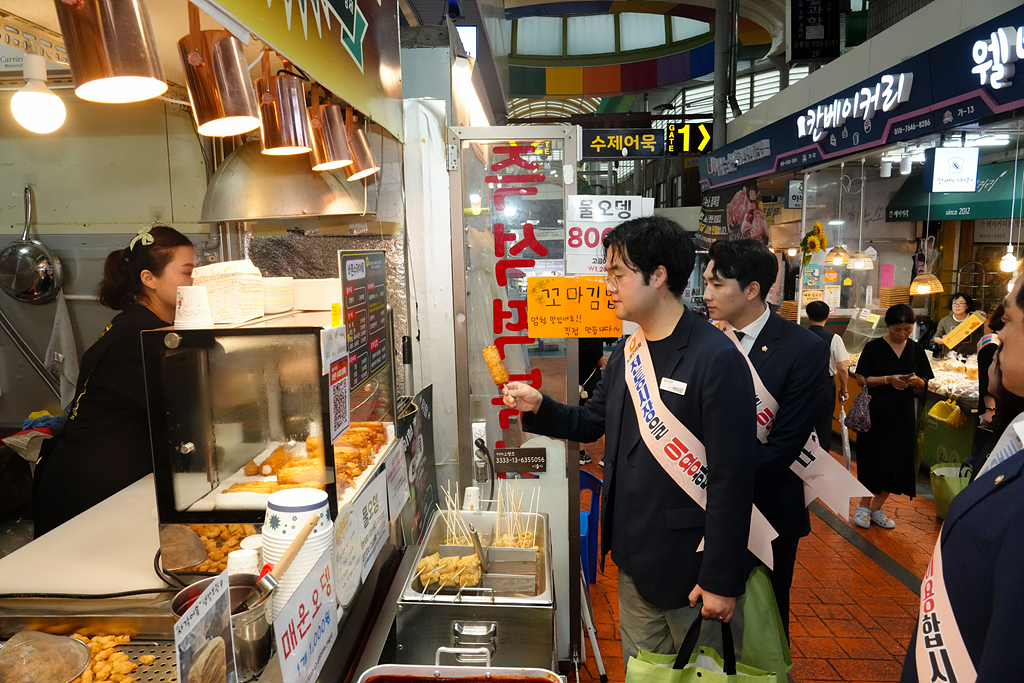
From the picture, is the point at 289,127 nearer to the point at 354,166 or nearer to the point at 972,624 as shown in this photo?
the point at 354,166

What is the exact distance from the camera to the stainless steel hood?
2703 mm

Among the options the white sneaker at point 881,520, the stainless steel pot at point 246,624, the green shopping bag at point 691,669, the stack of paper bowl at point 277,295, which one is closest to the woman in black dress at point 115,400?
the stack of paper bowl at point 277,295

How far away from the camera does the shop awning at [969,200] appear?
939 centimetres

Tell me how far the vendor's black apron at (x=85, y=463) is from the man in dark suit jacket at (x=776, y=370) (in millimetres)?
2712

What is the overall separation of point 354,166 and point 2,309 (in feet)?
11.6

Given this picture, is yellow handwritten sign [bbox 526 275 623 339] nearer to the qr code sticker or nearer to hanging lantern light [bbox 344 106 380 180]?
hanging lantern light [bbox 344 106 380 180]

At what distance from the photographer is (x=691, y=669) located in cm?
190

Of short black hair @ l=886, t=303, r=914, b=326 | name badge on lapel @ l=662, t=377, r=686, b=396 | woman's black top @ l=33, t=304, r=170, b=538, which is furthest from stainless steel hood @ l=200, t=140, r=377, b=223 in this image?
short black hair @ l=886, t=303, r=914, b=326

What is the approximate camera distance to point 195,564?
1.66m

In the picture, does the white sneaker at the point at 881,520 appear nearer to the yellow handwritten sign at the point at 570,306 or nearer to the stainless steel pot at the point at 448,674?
the yellow handwritten sign at the point at 570,306

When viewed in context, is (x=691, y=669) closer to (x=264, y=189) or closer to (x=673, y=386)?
(x=673, y=386)

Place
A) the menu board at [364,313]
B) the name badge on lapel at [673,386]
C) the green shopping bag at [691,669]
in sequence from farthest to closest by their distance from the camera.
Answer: the name badge on lapel at [673,386], the menu board at [364,313], the green shopping bag at [691,669]

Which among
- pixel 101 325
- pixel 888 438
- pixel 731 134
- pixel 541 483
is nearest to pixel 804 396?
pixel 541 483

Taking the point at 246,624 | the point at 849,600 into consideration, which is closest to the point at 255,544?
the point at 246,624
